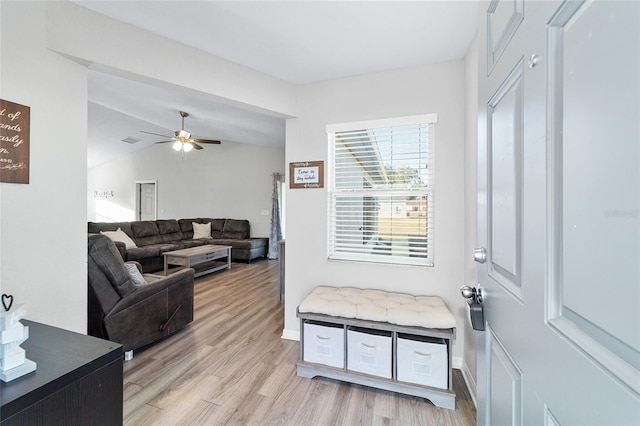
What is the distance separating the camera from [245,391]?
75.4 inches

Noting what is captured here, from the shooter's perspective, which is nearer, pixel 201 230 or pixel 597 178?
pixel 597 178

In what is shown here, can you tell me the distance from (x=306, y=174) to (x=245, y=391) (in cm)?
180

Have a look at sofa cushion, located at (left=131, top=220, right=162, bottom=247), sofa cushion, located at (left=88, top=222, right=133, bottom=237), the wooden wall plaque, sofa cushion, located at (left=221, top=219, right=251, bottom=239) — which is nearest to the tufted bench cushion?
the wooden wall plaque

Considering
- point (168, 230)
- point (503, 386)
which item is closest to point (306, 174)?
point (503, 386)

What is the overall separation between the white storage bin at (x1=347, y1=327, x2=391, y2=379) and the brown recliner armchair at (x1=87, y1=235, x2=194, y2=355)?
5.79ft

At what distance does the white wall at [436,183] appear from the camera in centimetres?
219

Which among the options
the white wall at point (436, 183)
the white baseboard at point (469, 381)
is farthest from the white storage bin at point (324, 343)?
the white baseboard at point (469, 381)

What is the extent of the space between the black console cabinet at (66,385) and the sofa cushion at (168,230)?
5.65m

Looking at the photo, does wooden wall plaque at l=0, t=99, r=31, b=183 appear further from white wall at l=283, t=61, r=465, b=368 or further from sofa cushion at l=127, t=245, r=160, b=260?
sofa cushion at l=127, t=245, r=160, b=260

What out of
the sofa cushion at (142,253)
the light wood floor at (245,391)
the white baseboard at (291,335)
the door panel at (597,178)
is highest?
the door panel at (597,178)

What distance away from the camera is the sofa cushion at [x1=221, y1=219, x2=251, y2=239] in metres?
7.17

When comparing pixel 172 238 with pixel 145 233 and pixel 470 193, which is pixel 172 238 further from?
pixel 470 193

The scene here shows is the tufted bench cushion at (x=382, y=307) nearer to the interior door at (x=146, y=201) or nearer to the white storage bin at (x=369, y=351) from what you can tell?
the white storage bin at (x=369, y=351)

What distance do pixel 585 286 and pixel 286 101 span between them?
8.38ft
